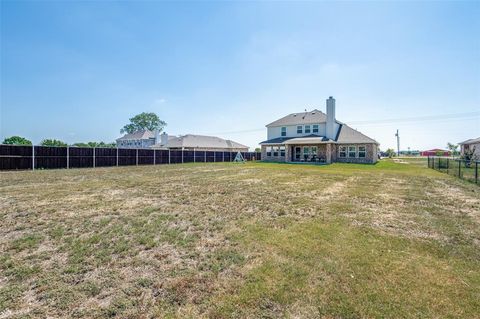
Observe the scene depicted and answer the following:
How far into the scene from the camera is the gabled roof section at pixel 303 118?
28102 millimetres

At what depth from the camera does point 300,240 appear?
396 cm

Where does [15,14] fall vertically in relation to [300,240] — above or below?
above

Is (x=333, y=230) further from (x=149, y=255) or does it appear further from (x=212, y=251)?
(x=149, y=255)

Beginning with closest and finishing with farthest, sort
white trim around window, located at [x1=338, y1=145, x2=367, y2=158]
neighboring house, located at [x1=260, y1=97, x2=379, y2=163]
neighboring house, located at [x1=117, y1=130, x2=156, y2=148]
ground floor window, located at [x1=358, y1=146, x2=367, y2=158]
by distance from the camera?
ground floor window, located at [x1=358, y1=146, x2=367, y2=158] < white trim around window, located at [x1=338, y1=145, x2=367, y2=158] < neighboring house, located at [x1=260, y1=97, x2=379, y2=163] < neighboring house, located at [x1=117, y1=130, x2=156, y2=148]

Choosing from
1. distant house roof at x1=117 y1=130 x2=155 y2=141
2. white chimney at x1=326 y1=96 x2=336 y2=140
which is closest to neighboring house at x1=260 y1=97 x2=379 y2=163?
white chimney at x1=326 y1=96 x2=336 y2=140

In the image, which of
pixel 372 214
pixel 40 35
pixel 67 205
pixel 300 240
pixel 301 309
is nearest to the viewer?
pixel 301 309

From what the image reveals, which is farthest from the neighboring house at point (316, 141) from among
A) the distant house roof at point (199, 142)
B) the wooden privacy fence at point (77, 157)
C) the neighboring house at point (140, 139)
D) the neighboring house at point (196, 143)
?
the neighboring house at point (140, 139)

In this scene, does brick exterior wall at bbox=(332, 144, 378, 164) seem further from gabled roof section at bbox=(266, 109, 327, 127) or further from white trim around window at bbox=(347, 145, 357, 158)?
gabled roof section at bbox=(266, 109, 327, 127)

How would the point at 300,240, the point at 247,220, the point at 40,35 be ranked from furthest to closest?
1. the point at 40,35
2. the point at 247,220
3. the point at 300,240

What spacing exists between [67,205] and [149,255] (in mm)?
4457

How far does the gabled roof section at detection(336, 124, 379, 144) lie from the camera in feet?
81.6

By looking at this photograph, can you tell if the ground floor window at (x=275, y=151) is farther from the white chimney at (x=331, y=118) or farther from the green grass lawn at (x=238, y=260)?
the green grass lawn at (x=238, y=260)

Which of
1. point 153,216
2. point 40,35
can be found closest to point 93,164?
point 40,35

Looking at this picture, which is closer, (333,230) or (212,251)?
(212,251)
